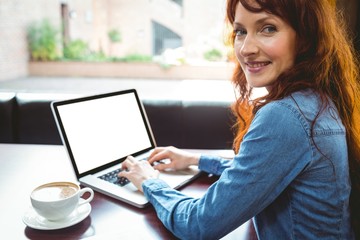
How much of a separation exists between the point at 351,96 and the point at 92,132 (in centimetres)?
80

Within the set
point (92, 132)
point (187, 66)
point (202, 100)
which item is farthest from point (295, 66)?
point (187, 66)

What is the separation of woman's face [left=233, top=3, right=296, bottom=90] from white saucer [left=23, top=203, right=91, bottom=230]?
21.5 inches

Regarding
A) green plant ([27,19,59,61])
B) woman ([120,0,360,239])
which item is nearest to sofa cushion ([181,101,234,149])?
woman ([120,0,360,239])

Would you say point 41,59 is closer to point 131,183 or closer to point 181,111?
point 181,111

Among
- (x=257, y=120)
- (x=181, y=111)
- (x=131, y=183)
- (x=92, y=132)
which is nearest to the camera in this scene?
(x=257, y=120)

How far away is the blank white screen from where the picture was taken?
114cm

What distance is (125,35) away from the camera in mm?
13719

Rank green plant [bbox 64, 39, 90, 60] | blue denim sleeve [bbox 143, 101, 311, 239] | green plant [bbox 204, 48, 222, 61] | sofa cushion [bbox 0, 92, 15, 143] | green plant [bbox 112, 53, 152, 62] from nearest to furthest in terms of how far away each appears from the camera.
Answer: blue denim sleeve [bbox 143, 101, 311, 239]
sofa cushion [bbox 0, 92, 15, 143]
green plant [bbox 112, 53, 152, 62]
green plant [bbox 204, 48, 222, 61]
green plant [bbox 64, 39, 90, 60]

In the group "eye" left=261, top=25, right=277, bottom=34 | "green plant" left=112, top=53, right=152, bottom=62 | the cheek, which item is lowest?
"green plant" left=112, top=53, right=152, bottom=62

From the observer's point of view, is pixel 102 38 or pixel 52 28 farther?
pixel 102 38

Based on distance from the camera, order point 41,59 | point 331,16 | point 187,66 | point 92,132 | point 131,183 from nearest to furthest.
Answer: point 331,16 < point 131,183 < point 92,132 < point 187,66 < point 41,59

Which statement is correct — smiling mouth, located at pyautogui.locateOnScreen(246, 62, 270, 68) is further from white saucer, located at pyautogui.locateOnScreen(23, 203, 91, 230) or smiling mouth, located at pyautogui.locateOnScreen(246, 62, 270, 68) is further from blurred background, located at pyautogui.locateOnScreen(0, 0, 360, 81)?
blurred background, located at pyautogui.locateOnScreen(0, 0, 360, 81)

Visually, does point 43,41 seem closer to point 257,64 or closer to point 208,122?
point 208,122

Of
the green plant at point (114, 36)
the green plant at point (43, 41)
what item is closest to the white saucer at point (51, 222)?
the green plant at point (43, 41)
